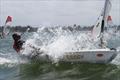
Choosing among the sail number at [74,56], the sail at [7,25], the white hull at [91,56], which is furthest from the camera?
the sail at [7,25]

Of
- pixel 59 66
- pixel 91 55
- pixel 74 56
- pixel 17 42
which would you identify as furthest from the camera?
pixel 17 42

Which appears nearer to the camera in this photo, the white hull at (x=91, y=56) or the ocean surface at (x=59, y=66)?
the ocean surface at (x=59, y=66)

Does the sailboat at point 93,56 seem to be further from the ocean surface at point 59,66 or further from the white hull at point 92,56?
the ocean surface at point 59,66

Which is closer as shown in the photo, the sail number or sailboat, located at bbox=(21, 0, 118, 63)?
sailboat, located at bbox=(21, 0, 118, 63)

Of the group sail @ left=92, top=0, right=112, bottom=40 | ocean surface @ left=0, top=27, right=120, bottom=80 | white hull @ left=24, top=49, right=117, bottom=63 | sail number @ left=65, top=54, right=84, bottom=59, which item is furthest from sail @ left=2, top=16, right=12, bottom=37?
sail @ left=92, top=0, right=112, bottom=40

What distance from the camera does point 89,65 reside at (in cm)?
1667

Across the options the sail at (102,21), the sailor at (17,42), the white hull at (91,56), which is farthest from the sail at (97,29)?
the sailor at (17,42)

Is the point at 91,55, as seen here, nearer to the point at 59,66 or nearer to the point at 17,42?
the point at 59,66

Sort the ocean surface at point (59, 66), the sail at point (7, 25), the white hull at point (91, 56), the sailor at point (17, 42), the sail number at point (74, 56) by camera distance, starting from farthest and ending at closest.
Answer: the sail at point (7, 25), the sailor at point (17, 42), the sail number at point (74, 56), the white hull at point (91, 56), the ocean surface at point (59, 66)

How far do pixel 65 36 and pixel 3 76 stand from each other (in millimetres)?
3747

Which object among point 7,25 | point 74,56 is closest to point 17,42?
point 7,25

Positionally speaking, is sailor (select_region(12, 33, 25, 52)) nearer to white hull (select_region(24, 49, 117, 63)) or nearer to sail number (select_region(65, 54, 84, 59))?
white hull (select_region(24, 49, 117, 63))

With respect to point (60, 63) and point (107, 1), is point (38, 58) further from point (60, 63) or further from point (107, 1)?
point (107, 1)

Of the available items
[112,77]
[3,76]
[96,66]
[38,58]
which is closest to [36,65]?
[38,58]
